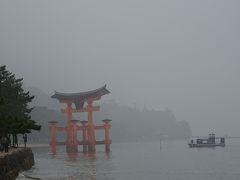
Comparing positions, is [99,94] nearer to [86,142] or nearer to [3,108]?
[86,142]

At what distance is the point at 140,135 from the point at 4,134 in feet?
561

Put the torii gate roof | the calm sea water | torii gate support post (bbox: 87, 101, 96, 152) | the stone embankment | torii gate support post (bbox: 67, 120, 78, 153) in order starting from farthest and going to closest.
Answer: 1. torii gate support post (bbox: 67, 120, 78, 153)
2. torii gate support post (bbox: 87, 101, 96, 152)
3. the torii gate roof
4. the calm sea water
5. the stone embankment

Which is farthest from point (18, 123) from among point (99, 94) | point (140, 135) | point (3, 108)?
point (140, 135)

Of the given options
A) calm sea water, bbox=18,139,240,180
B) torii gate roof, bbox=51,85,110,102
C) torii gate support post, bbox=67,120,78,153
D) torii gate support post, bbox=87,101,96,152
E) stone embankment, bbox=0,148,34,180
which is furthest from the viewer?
torii gate support post, bbox=67,120,78,153

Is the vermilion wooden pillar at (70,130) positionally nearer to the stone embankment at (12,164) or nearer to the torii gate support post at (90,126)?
the torii gate support post at (90,126)

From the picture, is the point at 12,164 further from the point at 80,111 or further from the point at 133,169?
the point at 80,111

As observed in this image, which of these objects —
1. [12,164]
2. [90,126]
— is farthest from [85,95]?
[12,164]

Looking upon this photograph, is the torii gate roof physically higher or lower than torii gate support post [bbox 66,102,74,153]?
higher

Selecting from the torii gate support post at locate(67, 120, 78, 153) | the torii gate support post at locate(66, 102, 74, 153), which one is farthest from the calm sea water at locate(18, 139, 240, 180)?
the torii gate support post at locate(66, 102, 74, 153)

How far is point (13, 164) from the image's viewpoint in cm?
2516

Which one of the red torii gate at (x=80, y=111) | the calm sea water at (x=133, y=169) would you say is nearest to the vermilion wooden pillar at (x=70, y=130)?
the red torii gate at (x=80, y=111)

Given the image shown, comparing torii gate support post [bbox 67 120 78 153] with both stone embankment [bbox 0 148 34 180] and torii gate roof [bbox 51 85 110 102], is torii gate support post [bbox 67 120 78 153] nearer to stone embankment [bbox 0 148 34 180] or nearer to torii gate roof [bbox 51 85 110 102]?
torii gate roof [bbox 51 85 110 102]

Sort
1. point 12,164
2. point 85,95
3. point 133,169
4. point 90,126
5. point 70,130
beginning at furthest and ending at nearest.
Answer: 1. point 70,130
2. point 90,126
3. point 85,95
4. point 133,169
5. point 12,164

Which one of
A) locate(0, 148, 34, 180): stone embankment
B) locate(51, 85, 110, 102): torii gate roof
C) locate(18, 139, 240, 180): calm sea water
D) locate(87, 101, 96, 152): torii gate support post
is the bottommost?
locate(18, 139, 240, 180): calm sea water
